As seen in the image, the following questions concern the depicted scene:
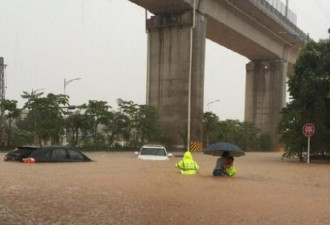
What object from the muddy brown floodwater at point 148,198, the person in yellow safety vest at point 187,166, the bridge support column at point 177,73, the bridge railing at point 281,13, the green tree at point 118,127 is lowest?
the muddy brown floodwater at point 148,198

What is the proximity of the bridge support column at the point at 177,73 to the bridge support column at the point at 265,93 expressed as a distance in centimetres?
2272

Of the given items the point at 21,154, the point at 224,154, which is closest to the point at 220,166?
the point at 224,154

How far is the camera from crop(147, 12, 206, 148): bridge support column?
41750 millimetres

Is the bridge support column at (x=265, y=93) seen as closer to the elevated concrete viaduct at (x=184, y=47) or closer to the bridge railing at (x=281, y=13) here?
the bridge railing at (x=281, y=13)

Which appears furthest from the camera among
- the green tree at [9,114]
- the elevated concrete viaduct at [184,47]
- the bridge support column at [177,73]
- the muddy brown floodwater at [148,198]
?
the bridge support column at [177,73]

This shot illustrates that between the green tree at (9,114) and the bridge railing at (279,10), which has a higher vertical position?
the bridge railing at (279,10)

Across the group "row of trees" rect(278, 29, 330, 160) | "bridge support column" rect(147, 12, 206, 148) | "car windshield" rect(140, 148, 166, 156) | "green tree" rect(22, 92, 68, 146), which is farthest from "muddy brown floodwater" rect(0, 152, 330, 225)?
"bridge support column" rect(147, 12, 206, 148)

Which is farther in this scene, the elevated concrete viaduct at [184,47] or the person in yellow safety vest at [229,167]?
the elevated concrete viaduct at [184,47]

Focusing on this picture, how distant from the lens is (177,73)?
4212 cm

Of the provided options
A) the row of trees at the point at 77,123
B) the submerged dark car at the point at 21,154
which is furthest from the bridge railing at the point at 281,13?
the submerged dark car at the point at 21,154

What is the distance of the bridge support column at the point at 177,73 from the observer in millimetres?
41750

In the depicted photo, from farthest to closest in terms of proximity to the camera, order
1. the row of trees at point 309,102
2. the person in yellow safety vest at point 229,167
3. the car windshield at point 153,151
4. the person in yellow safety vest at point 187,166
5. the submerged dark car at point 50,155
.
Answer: the row of trees at point 309,102
the car windshield at point 153,151
the person in yellow safety vest at point 187,166
the submerged dark car at point 50,155
the person in yellow safety vest at point 229,167

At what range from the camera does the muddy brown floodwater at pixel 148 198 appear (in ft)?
29.6

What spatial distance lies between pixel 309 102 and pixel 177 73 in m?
15.3
